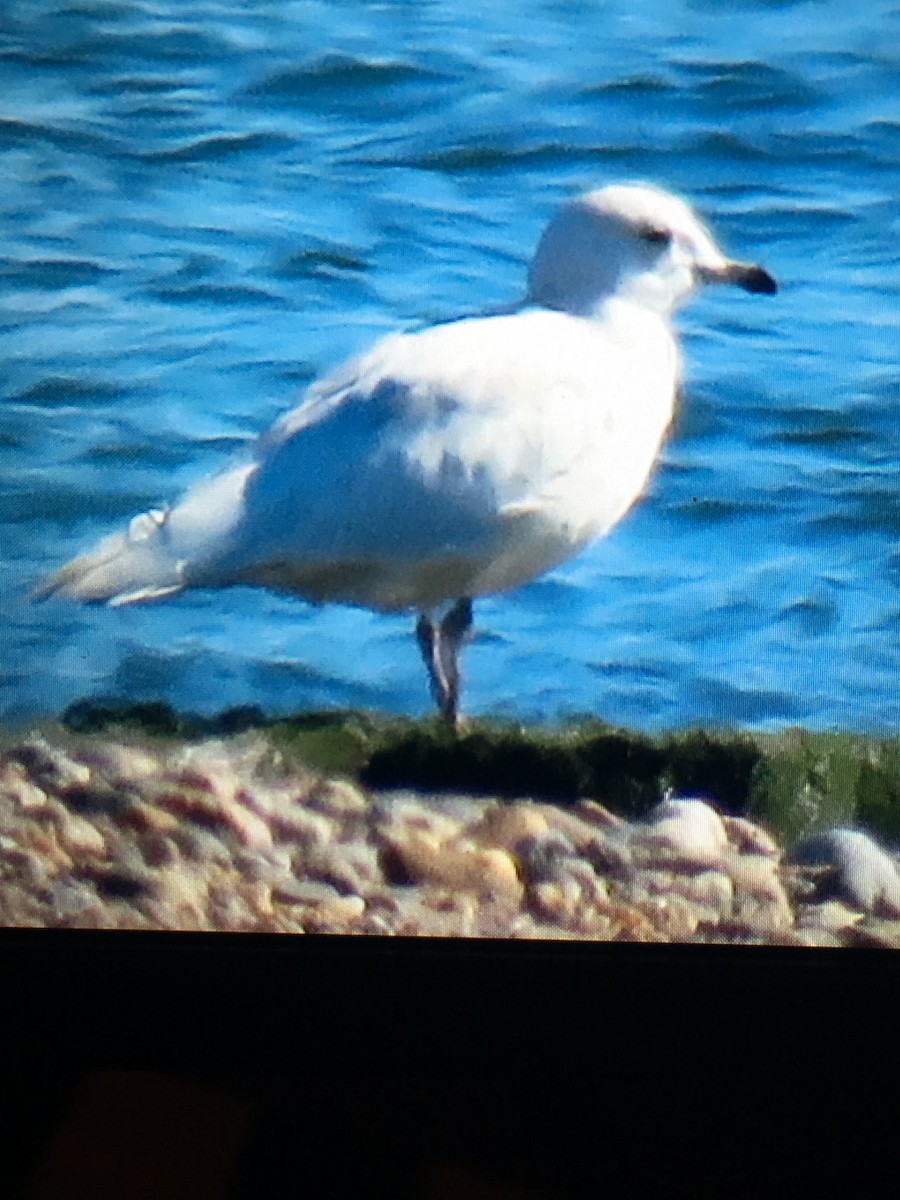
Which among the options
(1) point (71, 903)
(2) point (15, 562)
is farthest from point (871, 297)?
(1) point (71, 903)

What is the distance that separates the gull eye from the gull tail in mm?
452

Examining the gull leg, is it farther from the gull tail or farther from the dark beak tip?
the dark beak tip

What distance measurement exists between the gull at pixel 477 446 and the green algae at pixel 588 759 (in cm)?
5

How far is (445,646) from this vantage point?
1.33 m

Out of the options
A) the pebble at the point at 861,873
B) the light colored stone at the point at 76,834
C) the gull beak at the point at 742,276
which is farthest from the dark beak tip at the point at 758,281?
the light colored stone at the point at 76,834

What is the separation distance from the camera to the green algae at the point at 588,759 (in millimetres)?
1339

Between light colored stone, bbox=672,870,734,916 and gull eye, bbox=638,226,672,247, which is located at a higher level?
gull eye, bbox=638,226,672,247

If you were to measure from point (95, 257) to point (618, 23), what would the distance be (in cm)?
47

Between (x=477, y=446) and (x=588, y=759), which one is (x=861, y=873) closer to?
(x=588, y=759)

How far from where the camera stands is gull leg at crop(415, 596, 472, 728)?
1332 mm

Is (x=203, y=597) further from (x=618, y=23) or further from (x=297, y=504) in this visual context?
(x=618, y=23)

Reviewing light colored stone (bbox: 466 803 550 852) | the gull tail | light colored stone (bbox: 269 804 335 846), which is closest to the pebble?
light colored stone (bbox: 466 803 550 852)

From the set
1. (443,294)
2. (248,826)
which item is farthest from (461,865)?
(443,294)

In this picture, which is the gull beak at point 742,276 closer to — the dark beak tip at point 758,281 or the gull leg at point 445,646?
the dark beak tip at point 758,281
